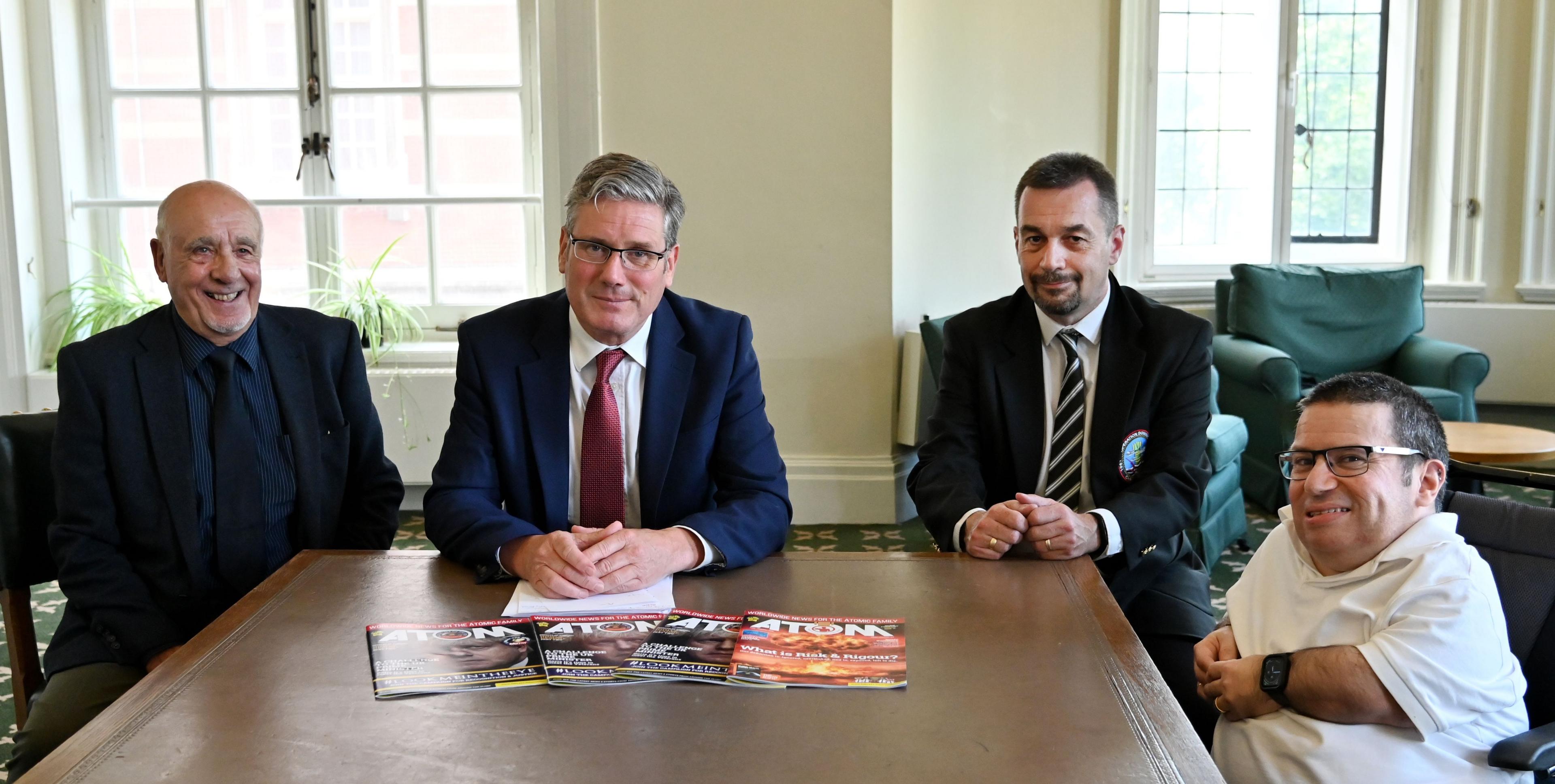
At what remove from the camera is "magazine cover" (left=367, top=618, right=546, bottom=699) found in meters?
1.31

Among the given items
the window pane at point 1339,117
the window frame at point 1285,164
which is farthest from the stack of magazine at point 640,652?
the window pane at point 1339,117

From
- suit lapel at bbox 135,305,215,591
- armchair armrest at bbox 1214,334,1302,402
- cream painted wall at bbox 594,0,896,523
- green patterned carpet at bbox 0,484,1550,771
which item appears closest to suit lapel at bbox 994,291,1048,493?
green patterned carpet at bbox 0,484,1550,771

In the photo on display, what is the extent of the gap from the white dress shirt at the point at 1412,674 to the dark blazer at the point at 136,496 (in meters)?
1.59

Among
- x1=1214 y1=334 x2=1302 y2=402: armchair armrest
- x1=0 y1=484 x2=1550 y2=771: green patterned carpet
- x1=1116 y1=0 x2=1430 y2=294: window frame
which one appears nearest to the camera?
x1=0 y1=484 x2=1550 y2=771: green patterned carpet

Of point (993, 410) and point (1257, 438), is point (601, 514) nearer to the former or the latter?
point (993, 410)

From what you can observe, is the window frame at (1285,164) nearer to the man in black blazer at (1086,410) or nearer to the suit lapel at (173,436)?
the man in black blazer at (1086,410)

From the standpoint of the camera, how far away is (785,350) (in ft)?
15.3

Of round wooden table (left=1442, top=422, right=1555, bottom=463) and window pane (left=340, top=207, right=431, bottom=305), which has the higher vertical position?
window pane (left=340, top=207, right=431, bottom=305)

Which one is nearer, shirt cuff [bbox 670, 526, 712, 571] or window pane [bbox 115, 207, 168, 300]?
shirt cuff [bbox 670, 526, 712, 571]

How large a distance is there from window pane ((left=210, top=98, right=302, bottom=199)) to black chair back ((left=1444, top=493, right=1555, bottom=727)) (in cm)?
449

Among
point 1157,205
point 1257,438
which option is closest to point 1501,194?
point 1157,205

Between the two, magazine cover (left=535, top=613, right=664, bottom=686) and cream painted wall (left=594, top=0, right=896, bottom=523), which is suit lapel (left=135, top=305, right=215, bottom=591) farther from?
cream painted wall (left=594, top=0, right=896, bottom=523)

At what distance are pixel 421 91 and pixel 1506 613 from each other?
427cm

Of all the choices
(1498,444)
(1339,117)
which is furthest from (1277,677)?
(1339,117)
